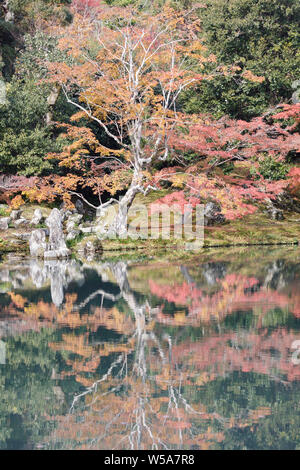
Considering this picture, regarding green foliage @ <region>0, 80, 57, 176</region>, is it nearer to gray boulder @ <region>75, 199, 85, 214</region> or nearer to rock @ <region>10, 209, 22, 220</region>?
rock @ <region>10, 209, 22, 220</region>

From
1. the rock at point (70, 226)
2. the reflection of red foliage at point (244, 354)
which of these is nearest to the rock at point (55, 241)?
the rock at point (70, 226)

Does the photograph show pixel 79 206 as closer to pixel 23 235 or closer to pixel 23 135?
pixel 23 135

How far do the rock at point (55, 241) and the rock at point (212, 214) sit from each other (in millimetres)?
6355

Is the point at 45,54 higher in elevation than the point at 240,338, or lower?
higher

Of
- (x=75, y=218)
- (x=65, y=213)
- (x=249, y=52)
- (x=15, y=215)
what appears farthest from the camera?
(x=249, y=52)

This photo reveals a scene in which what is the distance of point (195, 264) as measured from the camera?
15.7m

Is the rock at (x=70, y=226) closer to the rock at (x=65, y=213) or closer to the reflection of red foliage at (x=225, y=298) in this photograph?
the rock at (x=65, y=213)

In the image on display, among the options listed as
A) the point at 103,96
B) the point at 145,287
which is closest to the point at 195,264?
the point at 145,287

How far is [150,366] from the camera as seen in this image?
19.5ft

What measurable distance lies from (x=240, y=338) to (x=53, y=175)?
51.8 ft

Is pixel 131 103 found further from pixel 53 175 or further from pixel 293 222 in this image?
pixel 293 222

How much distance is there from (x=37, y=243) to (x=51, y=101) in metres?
7.60

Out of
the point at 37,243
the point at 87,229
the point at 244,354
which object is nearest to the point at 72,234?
the point at 87,229
